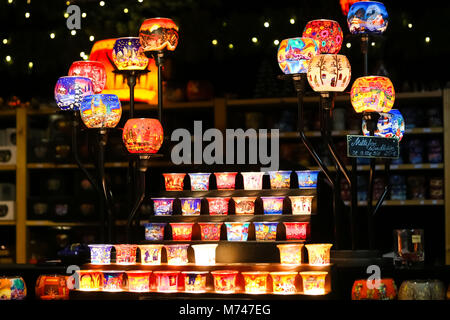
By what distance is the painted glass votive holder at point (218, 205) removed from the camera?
4484mm

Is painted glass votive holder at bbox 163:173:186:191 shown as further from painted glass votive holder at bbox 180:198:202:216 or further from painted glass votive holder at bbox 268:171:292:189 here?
painted glass votive holder at bbox 268:171:292:189

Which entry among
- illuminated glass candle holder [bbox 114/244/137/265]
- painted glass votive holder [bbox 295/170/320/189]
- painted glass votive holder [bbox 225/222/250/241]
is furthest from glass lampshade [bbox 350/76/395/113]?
illuminated glass candle holder [bbox 114/244/137/265]

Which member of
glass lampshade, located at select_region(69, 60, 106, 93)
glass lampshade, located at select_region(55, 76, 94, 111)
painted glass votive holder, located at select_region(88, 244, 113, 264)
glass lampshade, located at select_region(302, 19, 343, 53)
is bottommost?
painted glass votive holder, located at select_region(88, 244, 113, 264)

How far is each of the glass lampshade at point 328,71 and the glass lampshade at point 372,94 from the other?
98 mm

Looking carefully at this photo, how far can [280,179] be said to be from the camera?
4520 mm

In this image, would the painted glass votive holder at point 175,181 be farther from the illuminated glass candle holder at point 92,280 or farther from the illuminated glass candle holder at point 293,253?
the illuminated glass candle holder at point 293,253

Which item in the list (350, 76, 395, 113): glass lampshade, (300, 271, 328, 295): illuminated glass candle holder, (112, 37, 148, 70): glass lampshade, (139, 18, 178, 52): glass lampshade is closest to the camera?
(300, 271, 328, 295): illuminated glass candle holder

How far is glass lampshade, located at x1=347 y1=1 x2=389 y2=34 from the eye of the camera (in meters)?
4.43

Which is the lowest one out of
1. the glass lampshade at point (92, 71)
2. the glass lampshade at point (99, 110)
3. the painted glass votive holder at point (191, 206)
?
the painted glass votive holder at point (191, 206)

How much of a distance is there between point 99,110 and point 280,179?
1126mm

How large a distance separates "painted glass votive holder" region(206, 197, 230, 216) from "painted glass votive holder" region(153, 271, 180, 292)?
0.49 m

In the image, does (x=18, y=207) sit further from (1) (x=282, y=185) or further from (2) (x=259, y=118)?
(1) (x=282, y=185)

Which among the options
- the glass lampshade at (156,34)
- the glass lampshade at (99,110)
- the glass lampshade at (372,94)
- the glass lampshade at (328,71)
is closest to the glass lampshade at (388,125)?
the glass lampshade at (372,94)
